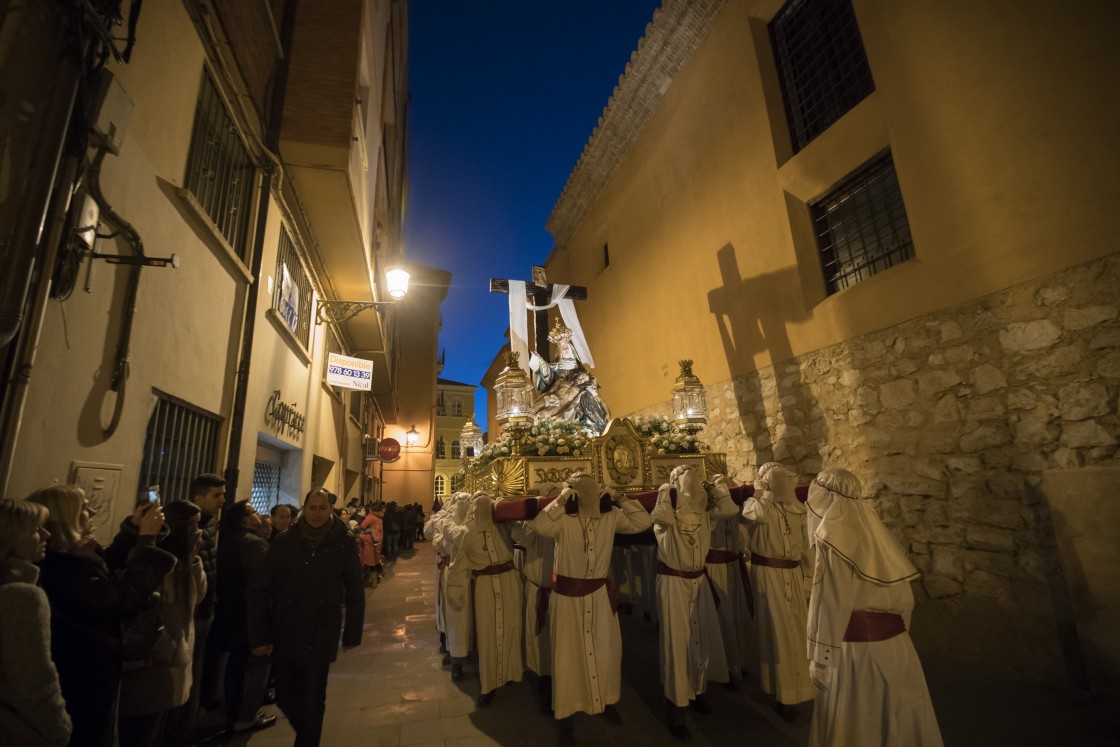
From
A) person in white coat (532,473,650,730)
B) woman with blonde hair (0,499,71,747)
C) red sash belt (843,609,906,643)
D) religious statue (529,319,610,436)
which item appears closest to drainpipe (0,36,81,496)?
woman with blonde hair (0,499,71,747)

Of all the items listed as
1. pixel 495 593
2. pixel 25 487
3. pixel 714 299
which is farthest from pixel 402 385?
Answer: pixel 25 487

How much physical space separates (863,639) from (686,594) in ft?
5.08

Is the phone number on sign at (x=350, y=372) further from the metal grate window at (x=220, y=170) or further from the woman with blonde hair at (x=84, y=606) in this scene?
the woman with blonde hair at (x=84, y=606)

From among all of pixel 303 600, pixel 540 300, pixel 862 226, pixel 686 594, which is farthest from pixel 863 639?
pixel 540 300

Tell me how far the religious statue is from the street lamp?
119 inches

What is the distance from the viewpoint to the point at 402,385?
26688 mm

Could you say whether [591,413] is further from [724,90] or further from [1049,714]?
[724,90]

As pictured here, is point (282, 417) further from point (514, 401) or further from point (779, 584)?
point (779, 584)

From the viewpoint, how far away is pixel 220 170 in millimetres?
5559

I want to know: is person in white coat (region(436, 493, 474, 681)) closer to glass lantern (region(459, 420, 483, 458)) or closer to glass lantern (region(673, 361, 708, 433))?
glass lantern (region(673, 361, 708, 433))

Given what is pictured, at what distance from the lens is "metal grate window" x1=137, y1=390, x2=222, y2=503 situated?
4203 millimetres

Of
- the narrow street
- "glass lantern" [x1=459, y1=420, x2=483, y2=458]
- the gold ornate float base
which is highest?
"glass lantern" [x1=459, y1=420, x2=483, y2=458]

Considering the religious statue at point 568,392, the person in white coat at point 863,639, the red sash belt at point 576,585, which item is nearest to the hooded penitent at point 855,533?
the person in white coat at point 863,639

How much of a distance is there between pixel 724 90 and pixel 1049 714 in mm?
10134
